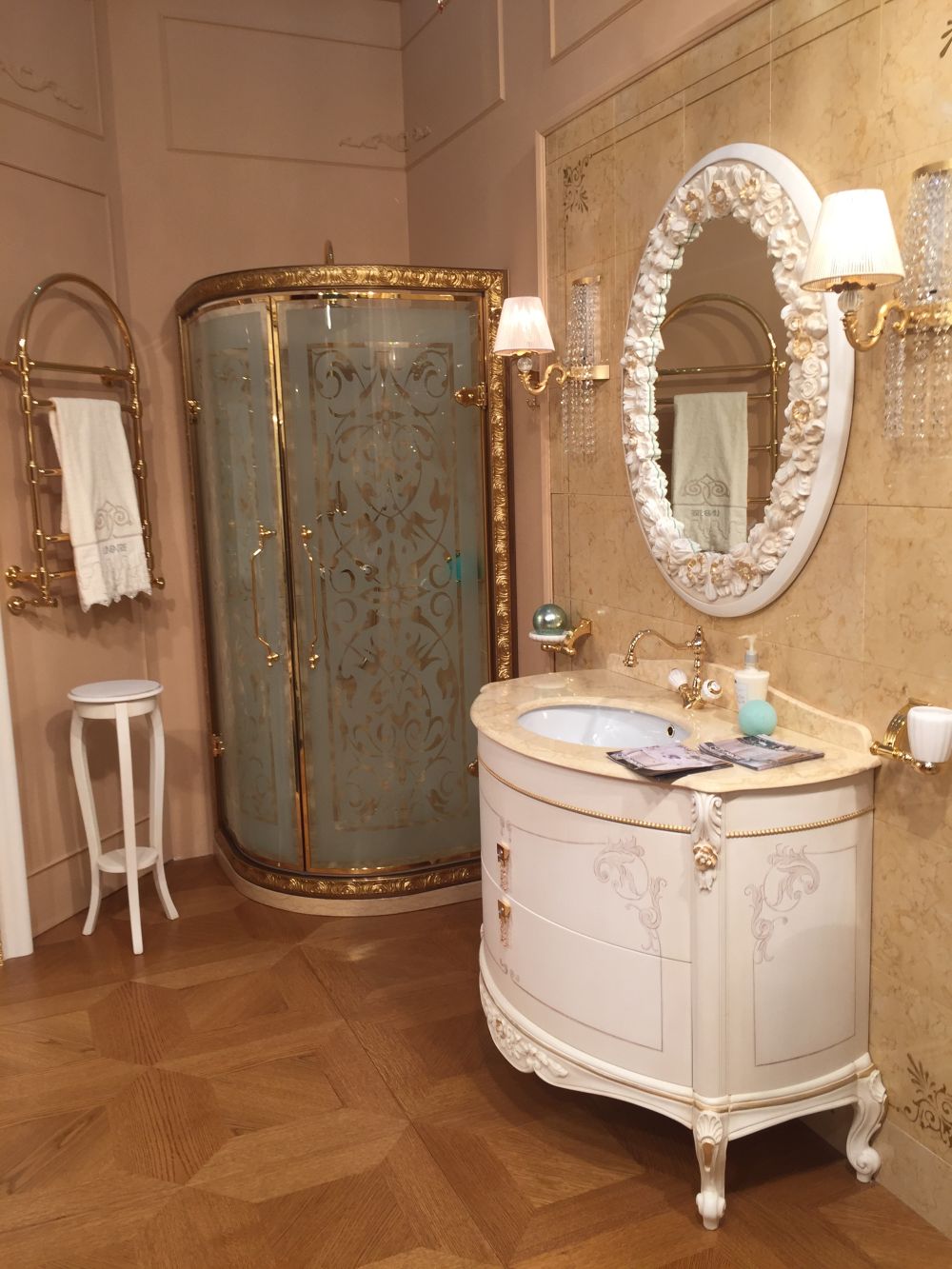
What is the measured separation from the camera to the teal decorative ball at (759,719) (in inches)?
82.7

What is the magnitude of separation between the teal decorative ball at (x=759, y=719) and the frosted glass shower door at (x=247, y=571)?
1.65 metres

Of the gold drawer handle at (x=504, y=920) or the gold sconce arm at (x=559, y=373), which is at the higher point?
the gold sconce arm at (x=559, y=373)

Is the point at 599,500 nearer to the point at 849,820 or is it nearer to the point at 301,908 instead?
the point at 849,820

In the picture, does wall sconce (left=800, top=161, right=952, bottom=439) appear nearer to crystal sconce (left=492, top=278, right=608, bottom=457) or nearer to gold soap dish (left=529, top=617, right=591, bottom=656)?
crystal sconce (left=492, top=278, right=608, bottom=457)

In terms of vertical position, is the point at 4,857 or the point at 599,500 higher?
the point at 599,500

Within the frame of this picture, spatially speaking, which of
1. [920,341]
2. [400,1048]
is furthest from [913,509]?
[400,1048]

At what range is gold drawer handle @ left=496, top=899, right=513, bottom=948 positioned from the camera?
229cm

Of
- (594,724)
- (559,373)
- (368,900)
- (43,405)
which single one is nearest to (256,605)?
(43,405)

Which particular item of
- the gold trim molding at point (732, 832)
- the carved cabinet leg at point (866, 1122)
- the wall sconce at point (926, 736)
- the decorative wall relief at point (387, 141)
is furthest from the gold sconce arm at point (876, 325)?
the decorative wall relief at point (387, 141)

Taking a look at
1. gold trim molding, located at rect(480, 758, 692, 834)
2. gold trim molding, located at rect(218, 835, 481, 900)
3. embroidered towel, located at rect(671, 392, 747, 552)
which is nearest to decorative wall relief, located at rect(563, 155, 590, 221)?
embroidered towel, located at rect(671, 392, 747, 552)

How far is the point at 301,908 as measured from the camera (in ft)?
11.2

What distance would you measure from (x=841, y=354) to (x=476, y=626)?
5.44 feet

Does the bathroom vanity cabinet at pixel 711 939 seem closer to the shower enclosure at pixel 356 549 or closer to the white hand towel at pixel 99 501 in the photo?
the shower enclosure at pixel 356 549

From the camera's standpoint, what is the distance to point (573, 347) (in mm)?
2787
